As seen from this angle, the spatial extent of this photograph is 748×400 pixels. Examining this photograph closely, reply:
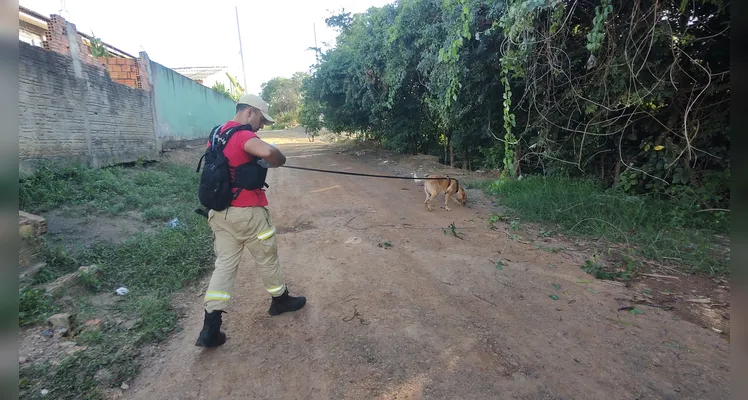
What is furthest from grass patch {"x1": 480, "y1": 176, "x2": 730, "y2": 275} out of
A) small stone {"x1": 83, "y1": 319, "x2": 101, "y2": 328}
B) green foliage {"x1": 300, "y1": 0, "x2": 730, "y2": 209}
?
small stone {"x1": 83, "y1": 319, "x2": 101, "y2": 328}

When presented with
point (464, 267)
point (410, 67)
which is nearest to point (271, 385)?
point (464, 267)

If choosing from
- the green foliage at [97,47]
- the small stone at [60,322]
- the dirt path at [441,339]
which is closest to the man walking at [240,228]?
the dirt path at [441,339]

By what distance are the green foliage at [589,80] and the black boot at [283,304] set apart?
347 cm

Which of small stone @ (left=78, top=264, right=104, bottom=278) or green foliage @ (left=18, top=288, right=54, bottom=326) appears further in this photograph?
small stone @ (left=78, top=264, right=104, bottom=278)

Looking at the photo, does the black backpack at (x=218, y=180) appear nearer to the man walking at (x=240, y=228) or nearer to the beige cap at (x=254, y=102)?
the man walking at (x=240, y=228)

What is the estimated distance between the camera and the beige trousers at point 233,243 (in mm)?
2650

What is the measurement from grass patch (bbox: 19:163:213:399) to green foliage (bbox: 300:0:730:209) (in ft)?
14.7

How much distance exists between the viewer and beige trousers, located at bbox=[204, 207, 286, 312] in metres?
2.65

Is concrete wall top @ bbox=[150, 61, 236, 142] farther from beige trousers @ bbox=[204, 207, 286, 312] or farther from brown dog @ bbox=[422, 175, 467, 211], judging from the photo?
beige trousers @ bbox=[204, 207, 286, 312]

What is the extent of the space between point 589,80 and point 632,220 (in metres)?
2.43

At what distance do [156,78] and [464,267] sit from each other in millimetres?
11223

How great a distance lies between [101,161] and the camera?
278 inches

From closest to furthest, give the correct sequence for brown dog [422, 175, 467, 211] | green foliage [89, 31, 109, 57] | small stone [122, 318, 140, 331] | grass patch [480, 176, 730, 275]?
small stone [122, 318, 140, 331]
grass patch [480, 176, 730, 275]
brown dog [422, 175, 467, 211]
green foliage [89, 31, 109, 57]

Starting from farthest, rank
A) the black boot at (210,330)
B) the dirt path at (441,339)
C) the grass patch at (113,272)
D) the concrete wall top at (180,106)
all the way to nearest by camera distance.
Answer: the concrete wall top at (180,106) → the black boot at (210,330) → the grass patch at (113,272) → the dirt path at (441,339)
